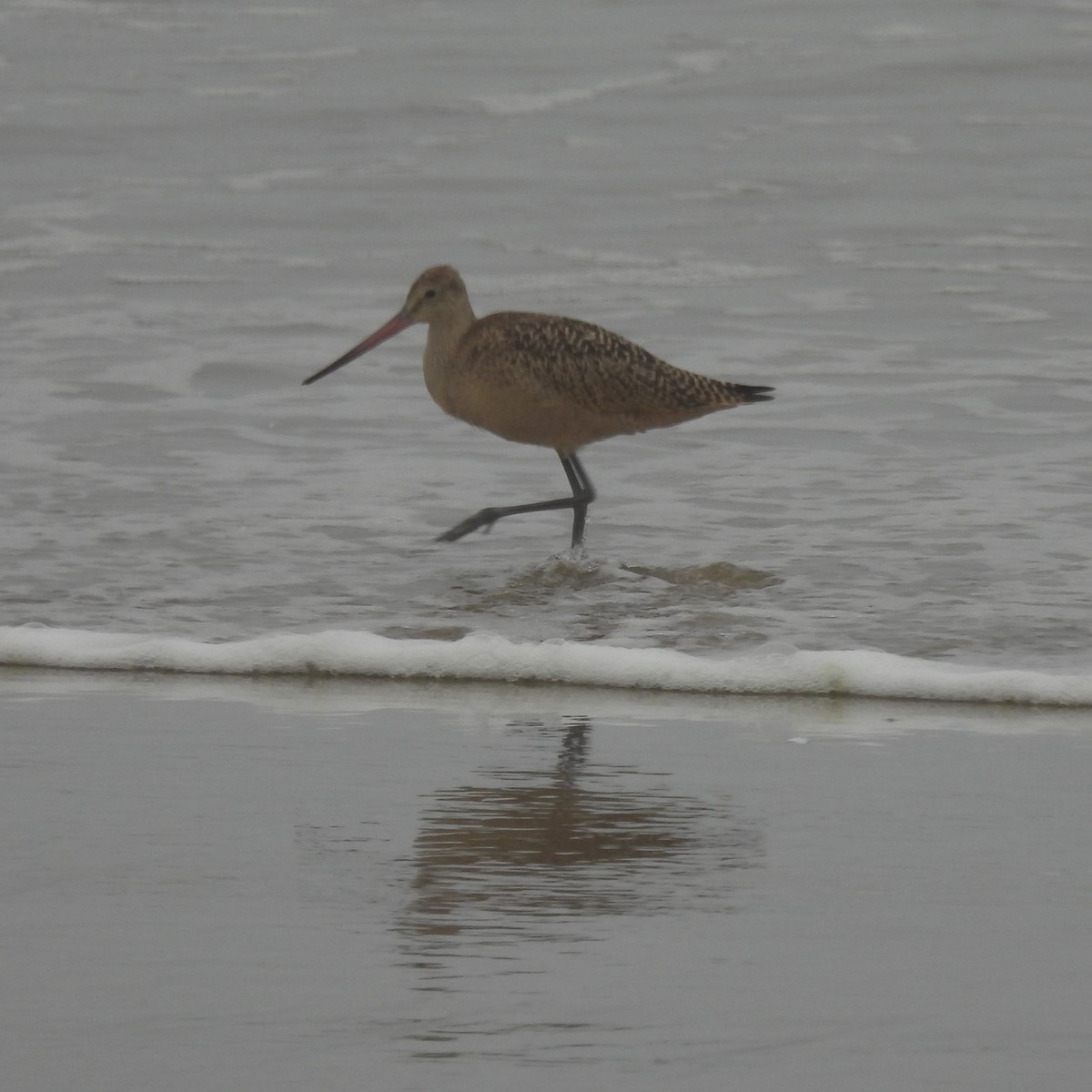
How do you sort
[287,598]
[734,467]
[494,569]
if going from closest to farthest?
[287,598] < [494,569] < [734,467]

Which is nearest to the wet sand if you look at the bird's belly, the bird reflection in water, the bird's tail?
the bird reflection in water

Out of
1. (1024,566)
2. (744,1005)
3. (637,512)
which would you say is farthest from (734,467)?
(744,1005)

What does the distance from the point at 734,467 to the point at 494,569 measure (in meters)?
1.76

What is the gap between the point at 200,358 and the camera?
35.7 feet

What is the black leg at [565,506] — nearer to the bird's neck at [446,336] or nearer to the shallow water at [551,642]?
the shallow water at [551,642]

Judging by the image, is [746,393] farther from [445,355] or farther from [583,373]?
[445,355]

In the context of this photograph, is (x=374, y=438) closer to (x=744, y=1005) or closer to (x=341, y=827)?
(x=341, y=827)

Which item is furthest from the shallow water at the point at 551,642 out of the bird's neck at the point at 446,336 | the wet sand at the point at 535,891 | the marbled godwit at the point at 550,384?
the bird's neck at the point at 446,336

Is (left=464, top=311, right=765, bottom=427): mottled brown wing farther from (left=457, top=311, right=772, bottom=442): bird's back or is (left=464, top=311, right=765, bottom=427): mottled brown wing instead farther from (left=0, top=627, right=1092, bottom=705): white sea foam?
(left=0, top=627, right=1092, bottom=705): white sea foam

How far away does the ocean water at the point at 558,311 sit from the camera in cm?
606

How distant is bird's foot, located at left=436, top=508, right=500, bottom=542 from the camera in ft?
23.7

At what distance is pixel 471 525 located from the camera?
287 inches

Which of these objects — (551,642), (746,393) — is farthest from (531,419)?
(551,642)

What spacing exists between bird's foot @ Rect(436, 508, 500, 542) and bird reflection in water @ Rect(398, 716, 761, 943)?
103 inches
